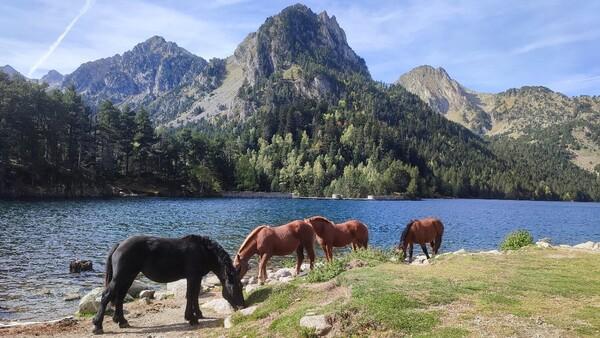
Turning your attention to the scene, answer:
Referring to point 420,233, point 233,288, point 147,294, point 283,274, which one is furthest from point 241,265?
point 420,233

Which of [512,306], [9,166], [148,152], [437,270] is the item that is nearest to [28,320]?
[437,270]

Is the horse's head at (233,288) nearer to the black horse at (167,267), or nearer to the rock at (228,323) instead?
the black horse at (167,267)

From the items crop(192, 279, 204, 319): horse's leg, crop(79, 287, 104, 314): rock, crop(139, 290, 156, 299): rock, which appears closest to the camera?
crop(192, 279, 204, 319): horse's leg

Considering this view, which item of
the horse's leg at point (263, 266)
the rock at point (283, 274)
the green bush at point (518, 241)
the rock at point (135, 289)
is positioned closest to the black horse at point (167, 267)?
the horse's leg at point (263, 266)

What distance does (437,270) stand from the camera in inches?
643

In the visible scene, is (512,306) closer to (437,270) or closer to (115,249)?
(437,270)

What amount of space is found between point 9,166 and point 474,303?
351 feet

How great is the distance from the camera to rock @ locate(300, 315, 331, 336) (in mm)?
10390

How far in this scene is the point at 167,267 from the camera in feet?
44.0

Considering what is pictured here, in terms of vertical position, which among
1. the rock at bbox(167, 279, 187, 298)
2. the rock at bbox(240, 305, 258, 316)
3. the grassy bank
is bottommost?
the rock at bbox(167, 279, 187, 298)

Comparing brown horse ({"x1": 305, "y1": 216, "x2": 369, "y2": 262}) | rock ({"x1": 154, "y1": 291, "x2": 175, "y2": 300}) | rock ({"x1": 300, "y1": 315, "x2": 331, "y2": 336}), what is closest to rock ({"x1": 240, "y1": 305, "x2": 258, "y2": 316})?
rock ({"x1": 300, "y1": 315, "x2": 331, "y2": 336})

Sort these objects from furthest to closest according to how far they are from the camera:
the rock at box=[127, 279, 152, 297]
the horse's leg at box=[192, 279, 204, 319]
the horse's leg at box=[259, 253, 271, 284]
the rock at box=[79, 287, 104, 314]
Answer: the rock at box=[127, 279, 152, 297], the horse's leg at box=[259, 253, 271, 284], the rock at box=[79, 287, 104, 314], the horse's leg at box=[192, 279, 204, 319]

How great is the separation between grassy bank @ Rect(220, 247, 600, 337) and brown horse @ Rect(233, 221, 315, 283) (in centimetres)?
213

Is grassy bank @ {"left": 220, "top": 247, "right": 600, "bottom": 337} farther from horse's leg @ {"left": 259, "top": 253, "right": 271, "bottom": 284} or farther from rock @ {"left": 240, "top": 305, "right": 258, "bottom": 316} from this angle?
horse's leg @ {"left": 259, "top": 253, "right": 271, "bottom": 284}
